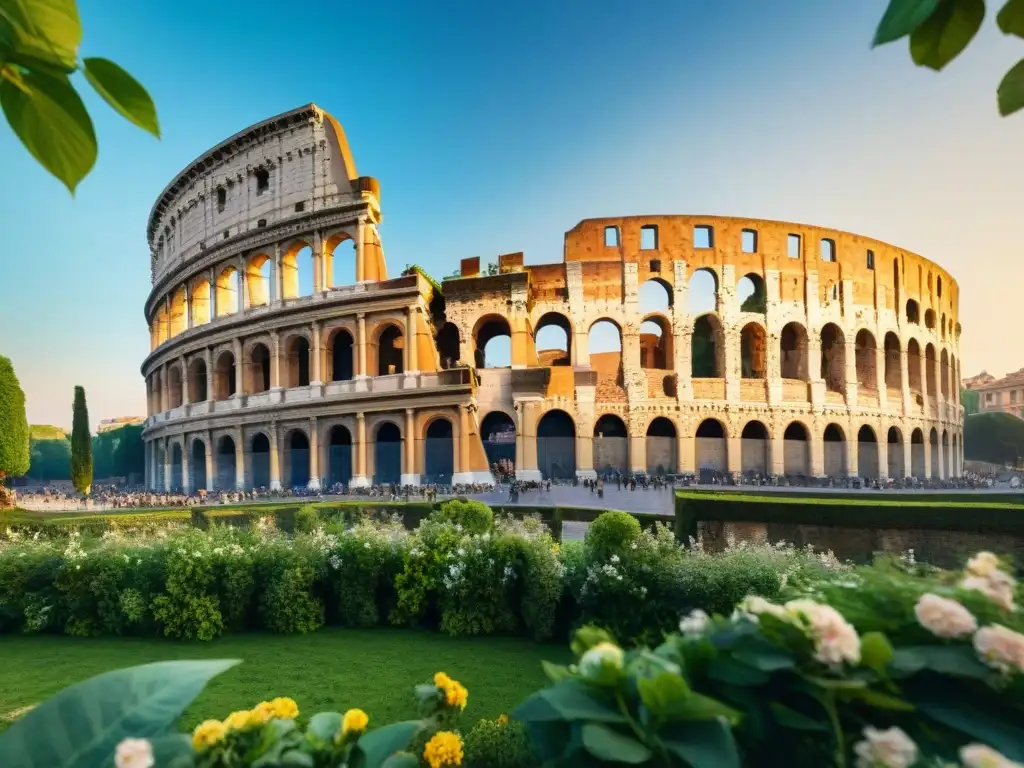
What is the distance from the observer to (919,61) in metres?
0.96

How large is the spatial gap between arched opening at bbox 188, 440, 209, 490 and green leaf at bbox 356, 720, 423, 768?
110ft

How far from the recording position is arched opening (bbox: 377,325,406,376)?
30.0m

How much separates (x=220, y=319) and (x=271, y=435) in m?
7.38

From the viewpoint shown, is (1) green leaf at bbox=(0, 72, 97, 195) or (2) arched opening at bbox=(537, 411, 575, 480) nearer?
(1) green leaf at bbox=(0, 72, 97, 195)

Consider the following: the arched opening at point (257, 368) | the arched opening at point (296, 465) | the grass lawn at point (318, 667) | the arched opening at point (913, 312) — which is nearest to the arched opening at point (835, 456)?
the arched opening at point (913, 312)

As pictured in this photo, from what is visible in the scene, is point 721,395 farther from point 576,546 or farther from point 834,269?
point 576,546

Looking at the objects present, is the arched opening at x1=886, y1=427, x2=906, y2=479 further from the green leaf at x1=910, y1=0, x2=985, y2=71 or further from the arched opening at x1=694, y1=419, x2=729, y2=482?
the green leaf at x1=910, y1=0, x2=985, y2=71

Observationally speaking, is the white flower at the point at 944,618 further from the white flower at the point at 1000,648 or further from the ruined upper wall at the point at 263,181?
the ruined upper wall at the point at 263,181

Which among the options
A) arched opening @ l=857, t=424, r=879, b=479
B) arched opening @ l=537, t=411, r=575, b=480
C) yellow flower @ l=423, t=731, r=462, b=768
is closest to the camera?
yellow flower @ l=423, t=731, r=462, b=768

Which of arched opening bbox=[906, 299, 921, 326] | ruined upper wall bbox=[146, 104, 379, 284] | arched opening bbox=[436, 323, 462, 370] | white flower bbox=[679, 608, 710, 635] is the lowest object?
white flower bbox=[679, 608, 710, 635]

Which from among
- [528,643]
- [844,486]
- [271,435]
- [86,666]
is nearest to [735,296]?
[844,486]

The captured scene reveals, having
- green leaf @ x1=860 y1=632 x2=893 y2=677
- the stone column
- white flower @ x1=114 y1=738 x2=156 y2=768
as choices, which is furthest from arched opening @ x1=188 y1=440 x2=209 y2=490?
green leaf @ x1=860 y1=632 x2=893 y2=677

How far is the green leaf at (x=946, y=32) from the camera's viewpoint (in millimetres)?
907

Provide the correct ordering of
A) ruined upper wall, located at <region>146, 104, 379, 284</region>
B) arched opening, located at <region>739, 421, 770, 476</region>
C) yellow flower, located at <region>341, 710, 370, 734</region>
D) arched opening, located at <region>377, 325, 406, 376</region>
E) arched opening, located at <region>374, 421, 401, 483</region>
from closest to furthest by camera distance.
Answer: yellow flower, located at <region>341, 710, 370, 734</region> < arched opening, located at <region>374, 421, 401, 483</region> < ruined upper wall, located at <region>146, 104, 379, 284</region> < arched opening, located at <region>739, 421, 770, 476</region> < arched opening, located at <region>377, 325, 406, 376</region>
